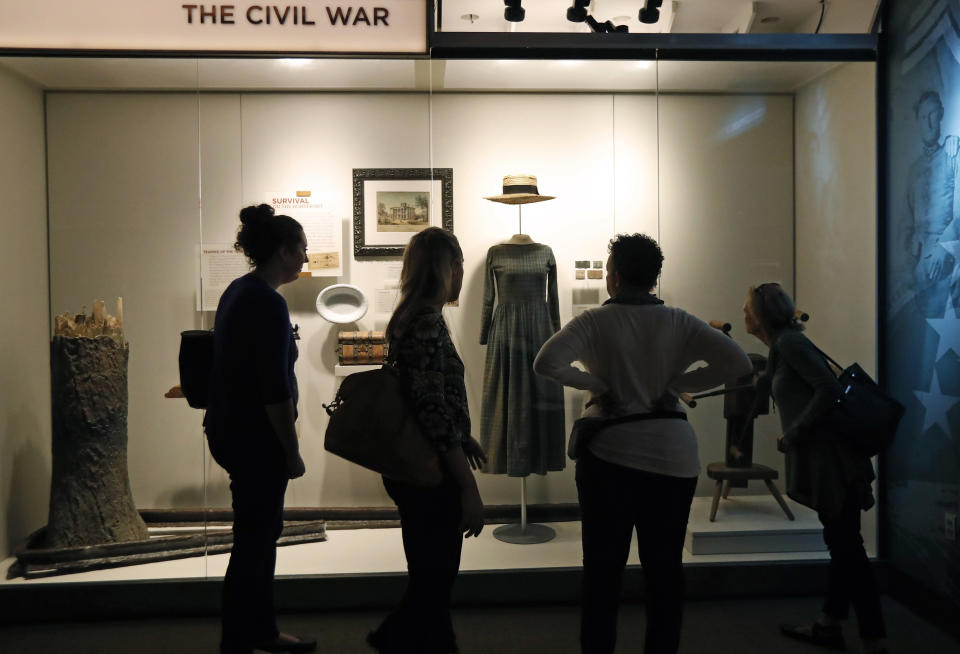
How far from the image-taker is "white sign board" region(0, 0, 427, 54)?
10.5 ft

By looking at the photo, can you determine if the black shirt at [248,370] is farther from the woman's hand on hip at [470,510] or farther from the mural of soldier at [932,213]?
the mural of soldier at [932,213]

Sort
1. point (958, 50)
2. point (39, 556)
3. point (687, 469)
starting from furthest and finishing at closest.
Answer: point (39, 556)
point (958, 50)
point (687, 469)

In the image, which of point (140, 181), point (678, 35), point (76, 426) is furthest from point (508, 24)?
point (76, 426)

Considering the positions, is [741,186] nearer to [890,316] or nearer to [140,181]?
[890,316]

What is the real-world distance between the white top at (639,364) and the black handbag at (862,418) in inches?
27.6

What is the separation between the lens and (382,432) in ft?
6.18

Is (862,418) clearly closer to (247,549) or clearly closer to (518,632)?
(518,632)

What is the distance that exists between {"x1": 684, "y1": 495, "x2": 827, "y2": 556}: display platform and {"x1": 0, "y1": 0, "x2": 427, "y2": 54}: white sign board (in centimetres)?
252

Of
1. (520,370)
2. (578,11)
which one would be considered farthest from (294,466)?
(578,11)

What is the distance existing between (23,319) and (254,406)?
1689 mm

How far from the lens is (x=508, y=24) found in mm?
3477

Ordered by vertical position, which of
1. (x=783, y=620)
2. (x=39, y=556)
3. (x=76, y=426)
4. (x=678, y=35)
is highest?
(x=678, y=35)

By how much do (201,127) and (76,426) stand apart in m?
1.46

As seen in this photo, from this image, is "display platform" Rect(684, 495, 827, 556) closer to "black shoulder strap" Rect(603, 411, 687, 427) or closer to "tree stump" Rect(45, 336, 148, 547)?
"black shoulder strap" Rect(603, 411, 687, 427)
